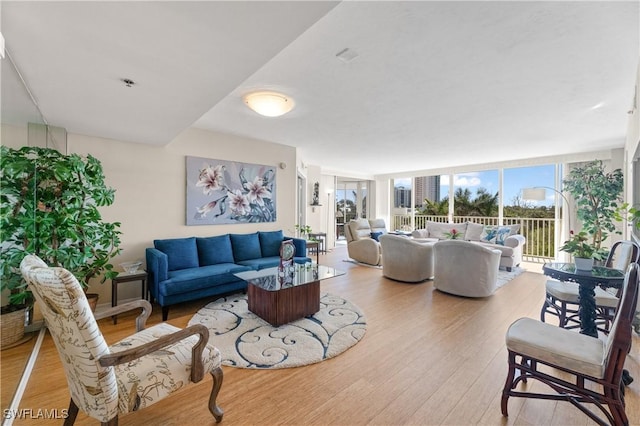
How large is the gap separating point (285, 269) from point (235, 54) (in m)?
2.41

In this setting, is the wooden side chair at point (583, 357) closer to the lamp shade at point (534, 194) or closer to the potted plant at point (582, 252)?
the potted plant at point (582, 252)

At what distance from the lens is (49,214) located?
241 centimetres

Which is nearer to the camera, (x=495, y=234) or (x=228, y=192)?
(x=228, y=192)

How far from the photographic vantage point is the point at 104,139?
3.38m

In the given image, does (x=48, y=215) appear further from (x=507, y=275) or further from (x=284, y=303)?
(x=507, y=275)

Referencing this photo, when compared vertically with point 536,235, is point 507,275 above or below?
below

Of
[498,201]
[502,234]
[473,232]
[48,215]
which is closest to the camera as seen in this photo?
[48,215]

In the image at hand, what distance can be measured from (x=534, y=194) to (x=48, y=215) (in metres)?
7.56

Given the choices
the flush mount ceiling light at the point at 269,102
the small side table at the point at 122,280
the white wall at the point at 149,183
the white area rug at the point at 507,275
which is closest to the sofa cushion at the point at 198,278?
the small side table at the point at 122,280

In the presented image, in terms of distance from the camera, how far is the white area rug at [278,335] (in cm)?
224

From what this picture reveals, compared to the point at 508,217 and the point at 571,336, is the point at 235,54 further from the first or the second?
the point at 508,217

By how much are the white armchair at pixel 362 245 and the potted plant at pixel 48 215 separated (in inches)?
176

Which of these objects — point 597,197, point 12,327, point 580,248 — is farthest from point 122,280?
point 597,197

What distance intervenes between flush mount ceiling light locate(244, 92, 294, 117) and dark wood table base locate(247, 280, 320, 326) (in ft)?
6.15
